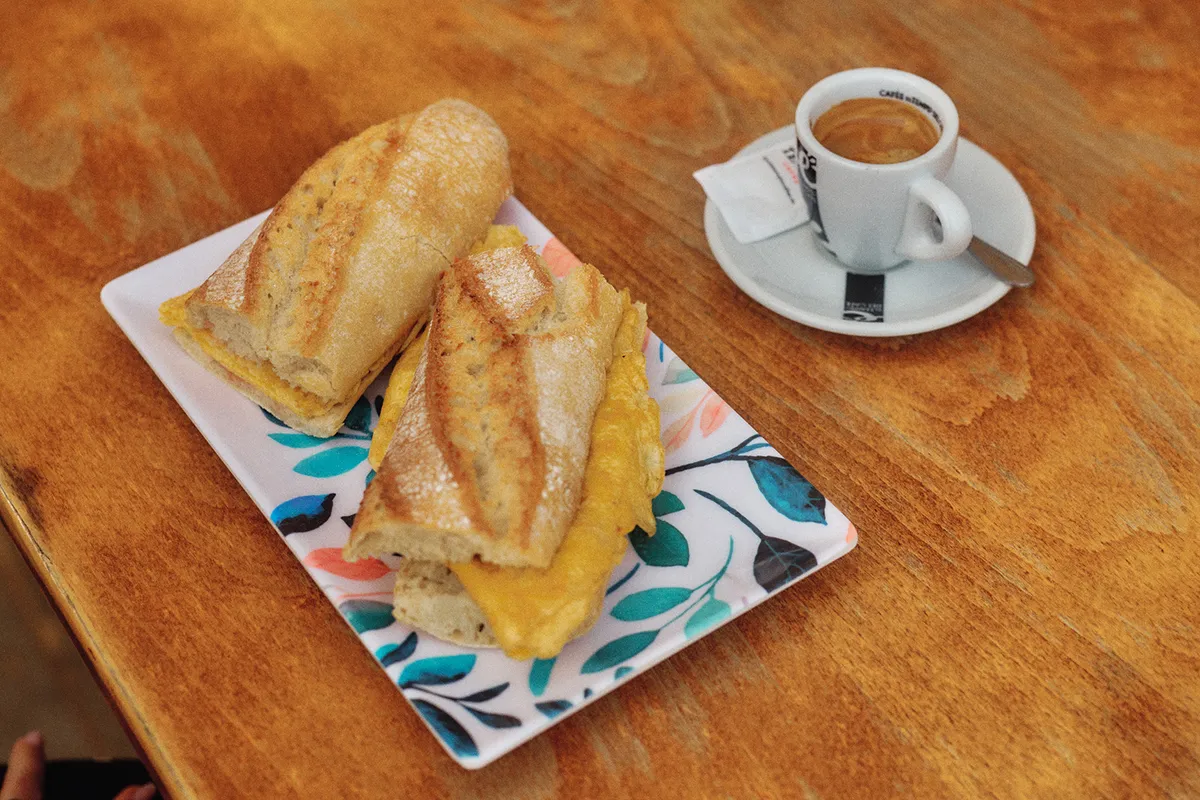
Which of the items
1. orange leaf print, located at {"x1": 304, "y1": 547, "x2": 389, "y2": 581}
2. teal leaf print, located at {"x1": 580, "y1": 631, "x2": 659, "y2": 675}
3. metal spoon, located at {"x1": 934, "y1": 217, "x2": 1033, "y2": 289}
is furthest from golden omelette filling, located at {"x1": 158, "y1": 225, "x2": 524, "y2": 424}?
metal spoon, located at {"x1": 934, "y1": 217, "x2": 1033, "y2": 289}

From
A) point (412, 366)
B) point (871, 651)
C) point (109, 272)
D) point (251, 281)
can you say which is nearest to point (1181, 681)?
point (871, 651)

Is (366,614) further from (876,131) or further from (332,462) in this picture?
(876,131)

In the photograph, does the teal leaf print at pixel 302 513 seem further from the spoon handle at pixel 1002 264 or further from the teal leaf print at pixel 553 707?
the spoon handle at pixel 1002 264

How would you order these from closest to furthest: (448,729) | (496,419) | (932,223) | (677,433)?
(448,729) → (496,419) → (677,433) → (932,223)

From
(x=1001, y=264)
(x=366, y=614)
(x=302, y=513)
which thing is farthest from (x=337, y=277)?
(x=1001, y=264)

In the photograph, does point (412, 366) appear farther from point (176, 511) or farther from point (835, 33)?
point (835, 33)

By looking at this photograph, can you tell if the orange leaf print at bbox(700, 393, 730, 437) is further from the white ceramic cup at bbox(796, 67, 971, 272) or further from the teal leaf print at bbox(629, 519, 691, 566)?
the white ceramic cup at bbox(796, 67, 971, 272)

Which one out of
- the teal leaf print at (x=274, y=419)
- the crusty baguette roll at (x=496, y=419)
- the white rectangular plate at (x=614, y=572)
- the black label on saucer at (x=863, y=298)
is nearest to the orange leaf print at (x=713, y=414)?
the white rectangular plate at (x=614, y=572)
